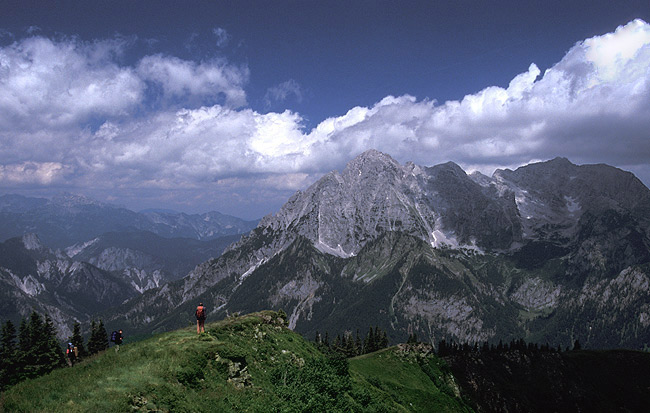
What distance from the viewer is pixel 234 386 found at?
29297 mm

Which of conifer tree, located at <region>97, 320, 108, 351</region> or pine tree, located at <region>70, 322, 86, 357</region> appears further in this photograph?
→ conifer tree, located at <region>97, 320, 108, 351</region>

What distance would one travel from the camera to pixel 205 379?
2822 centimetres

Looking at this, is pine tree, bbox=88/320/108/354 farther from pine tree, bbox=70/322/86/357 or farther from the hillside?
the hillside

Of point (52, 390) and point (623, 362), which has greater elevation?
point (52, 390)

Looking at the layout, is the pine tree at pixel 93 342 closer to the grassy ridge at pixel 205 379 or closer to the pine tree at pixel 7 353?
the pine tree at pixel 7 353

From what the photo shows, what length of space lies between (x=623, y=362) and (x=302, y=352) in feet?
594

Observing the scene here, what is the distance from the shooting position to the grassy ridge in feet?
71.4

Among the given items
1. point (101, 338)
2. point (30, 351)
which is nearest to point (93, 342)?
point (101, 338)

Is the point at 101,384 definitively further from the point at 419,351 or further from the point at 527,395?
the point at 527,395

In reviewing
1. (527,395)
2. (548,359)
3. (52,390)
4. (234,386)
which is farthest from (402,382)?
(548,359)

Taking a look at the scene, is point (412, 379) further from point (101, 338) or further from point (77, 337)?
point (101, 338)

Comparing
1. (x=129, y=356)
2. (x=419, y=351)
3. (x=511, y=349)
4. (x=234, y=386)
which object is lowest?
(x=511, y=349)

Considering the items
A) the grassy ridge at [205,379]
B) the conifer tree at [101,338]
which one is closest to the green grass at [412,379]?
the grassy ridge at [205,379]

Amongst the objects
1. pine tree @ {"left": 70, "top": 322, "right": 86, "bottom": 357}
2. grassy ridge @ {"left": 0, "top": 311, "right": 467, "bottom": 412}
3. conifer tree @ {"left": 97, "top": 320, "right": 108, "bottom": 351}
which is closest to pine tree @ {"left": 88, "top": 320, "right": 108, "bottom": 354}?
conifer tree @ {"left": 97, "top": 320, "right": 108, "bottom": 351}
